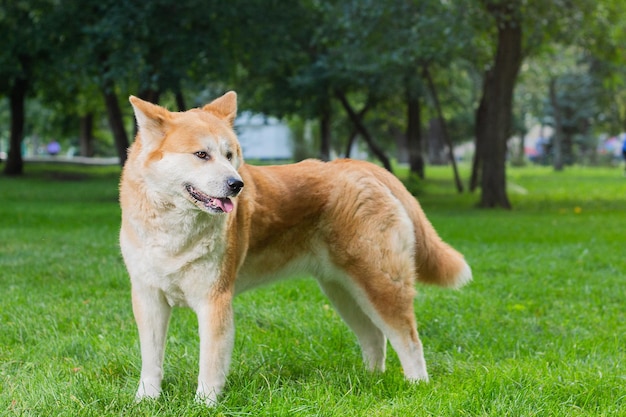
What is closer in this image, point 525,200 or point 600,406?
point 600,406

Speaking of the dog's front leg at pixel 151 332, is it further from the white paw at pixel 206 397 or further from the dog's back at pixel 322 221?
the dog's back at pixel 322 221

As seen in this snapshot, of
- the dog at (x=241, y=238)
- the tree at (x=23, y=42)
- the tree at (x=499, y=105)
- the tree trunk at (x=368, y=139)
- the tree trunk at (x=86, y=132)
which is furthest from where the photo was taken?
the tree trunk at (x=86, y=132)

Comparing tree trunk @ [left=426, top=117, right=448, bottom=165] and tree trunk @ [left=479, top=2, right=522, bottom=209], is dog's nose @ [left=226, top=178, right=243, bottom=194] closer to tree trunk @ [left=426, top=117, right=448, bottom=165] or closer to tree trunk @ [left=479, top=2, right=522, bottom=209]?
tree trunk @ [left=479, top=2, right=522, bottom=209]

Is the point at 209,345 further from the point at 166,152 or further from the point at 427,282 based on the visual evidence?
the point at 427,282

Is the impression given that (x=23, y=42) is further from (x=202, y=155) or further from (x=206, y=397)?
(x=206, y=397)

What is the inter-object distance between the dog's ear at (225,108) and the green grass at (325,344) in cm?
143

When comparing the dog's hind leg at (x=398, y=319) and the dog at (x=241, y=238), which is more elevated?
the dog at (x=241, y=238)

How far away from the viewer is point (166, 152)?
12.6 ft

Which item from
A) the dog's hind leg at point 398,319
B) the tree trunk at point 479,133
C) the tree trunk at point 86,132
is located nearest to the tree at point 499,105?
the tree trunk at point 479,133

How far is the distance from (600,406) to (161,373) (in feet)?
7.50

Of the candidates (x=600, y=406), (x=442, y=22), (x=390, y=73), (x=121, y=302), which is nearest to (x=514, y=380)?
(x=600, y=406)

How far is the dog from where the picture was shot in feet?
12.7

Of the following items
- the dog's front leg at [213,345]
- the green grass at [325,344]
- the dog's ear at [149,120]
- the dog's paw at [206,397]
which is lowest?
the green grass at [325,344]

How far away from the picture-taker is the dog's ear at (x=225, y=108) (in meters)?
4.25
